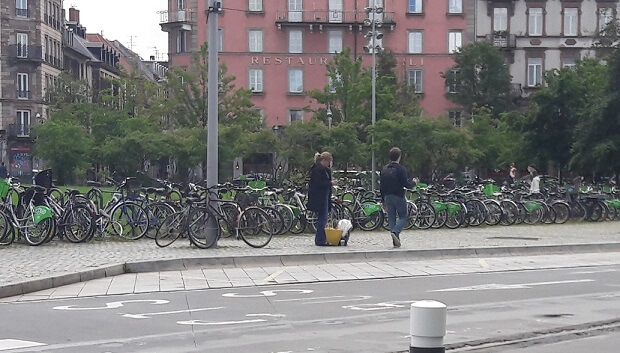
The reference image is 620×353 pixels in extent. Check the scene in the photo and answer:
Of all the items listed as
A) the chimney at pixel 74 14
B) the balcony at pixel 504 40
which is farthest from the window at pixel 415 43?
the chimney at pixel 74 14

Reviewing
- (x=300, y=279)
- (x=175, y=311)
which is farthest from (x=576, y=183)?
(x=175, y=311)

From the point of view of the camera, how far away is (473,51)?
7756 centimetres

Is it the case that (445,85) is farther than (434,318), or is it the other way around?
(445,85)

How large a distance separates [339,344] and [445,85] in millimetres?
72112

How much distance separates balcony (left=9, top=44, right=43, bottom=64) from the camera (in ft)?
304

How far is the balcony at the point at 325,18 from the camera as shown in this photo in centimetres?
7862

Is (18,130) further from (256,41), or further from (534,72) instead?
(534,72)

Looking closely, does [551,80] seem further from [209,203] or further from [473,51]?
[473,51]

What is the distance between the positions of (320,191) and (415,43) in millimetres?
59734

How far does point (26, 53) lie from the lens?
306 ft

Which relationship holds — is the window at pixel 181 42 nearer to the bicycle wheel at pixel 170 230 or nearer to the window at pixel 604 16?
the window at pixel 604 16

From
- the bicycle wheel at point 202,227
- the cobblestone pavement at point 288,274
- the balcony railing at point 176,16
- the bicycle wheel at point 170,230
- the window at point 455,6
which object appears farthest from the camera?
the window at point 455,6

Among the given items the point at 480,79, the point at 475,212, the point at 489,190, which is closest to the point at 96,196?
the point at 475,212

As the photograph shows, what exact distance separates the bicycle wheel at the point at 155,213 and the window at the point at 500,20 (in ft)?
202
